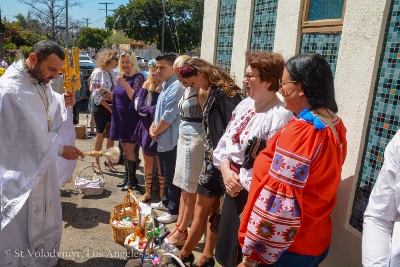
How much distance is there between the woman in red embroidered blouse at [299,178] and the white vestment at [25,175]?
1856 millimetres

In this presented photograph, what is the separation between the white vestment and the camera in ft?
8.59

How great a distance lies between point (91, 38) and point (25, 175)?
64.6 meters

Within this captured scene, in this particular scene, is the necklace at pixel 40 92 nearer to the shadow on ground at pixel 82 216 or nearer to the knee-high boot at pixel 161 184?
the shadow on ground at pixel 82 216

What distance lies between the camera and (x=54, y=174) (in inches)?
117

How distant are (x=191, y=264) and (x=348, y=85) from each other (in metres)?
2.07

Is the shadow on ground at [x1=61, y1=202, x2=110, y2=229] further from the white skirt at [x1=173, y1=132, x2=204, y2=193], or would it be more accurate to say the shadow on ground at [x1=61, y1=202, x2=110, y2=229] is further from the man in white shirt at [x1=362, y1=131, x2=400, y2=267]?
the man in white shirt at [x1=362, y1=131, x2=400, y2=267]

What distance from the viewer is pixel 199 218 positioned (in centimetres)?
288

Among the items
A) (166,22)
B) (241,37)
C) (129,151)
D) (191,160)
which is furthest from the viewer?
(166,22)

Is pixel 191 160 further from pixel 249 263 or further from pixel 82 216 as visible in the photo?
pixel 82 216

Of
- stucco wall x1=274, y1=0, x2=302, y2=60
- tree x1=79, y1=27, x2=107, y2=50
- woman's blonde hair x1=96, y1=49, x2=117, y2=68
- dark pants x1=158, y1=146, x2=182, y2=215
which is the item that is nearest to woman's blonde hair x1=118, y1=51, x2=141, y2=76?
woman's blonde hair x1=96, y1=49, x2=117, y2=68

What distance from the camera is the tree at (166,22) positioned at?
1534 inches

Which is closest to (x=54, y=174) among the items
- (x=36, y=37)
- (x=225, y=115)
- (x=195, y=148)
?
(x=195, y=148)

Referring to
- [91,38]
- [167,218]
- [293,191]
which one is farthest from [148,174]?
[91,38]

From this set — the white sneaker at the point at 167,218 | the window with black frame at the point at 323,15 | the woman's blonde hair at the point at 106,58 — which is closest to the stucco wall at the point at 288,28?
the window with black frame at the point at 323,15
